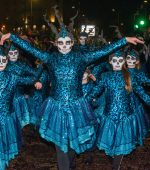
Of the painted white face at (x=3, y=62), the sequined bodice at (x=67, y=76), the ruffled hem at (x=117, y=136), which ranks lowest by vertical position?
the ruffled hem at (x=117, y=136)

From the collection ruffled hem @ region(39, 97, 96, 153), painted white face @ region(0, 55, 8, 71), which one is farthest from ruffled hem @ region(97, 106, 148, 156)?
painted white face @ region(0, 55, 8, 71)

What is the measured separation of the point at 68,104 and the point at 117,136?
98 cm

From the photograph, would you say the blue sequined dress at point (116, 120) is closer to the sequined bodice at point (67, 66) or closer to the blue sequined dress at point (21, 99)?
the sequined bodice at point (67, 66)

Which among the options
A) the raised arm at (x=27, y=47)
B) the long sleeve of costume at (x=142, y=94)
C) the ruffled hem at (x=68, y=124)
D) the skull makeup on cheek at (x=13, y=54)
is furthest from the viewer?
the skull makeup on cheek at (x=13, y=54)

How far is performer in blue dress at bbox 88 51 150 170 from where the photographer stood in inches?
256

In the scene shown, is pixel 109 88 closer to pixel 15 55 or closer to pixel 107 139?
pixel 107 139

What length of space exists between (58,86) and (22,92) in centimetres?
257

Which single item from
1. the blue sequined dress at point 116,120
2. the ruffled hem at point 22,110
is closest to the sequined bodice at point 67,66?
the blue sequined dress at point 116,120

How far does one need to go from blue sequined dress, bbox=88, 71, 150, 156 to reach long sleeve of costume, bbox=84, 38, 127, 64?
22.6 inches

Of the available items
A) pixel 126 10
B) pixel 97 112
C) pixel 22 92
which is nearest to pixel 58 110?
pixel 97 112

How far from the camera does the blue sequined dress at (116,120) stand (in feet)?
21.3

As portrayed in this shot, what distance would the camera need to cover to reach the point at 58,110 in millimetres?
6012

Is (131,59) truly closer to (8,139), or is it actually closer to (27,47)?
(27,47)

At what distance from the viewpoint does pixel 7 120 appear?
19.8ft
